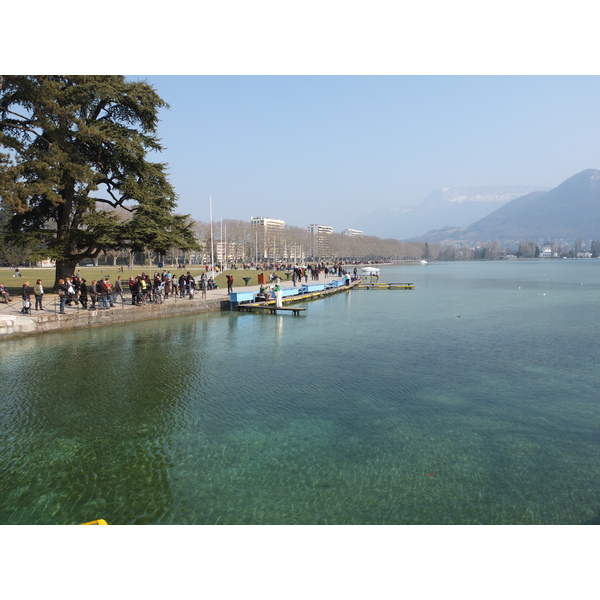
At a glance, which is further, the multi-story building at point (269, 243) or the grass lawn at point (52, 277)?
the multi-story building at point (269, 243)

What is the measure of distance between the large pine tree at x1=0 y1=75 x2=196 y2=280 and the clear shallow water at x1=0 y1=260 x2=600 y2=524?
907 cm

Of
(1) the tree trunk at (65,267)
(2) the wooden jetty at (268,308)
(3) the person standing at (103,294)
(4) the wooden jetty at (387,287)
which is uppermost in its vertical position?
(1) the tree trunk at (65,267)

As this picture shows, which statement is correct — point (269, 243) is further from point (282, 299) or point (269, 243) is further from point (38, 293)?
point (38, 293)

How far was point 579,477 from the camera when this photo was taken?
21.7ft

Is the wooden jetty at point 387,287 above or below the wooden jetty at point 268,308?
above

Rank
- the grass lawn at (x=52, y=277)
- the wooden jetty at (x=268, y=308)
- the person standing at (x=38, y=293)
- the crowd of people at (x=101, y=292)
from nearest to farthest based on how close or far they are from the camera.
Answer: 1. the person standing at (x=38, y=293)
2. the crowd of people at (x=101, y=292)
3. the wooden jetty at (x=268, y=308)
4. the grass lawn at (x=52, y=277)

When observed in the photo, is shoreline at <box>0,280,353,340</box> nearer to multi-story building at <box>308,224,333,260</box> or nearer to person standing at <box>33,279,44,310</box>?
person standing at <box>33,279,44,310</box>

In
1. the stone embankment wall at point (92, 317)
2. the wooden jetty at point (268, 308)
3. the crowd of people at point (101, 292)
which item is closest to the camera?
the stone embankment wall at point (92, 317)

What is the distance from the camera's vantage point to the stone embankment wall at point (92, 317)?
55.2 feet

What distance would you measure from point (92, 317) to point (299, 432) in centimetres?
1453

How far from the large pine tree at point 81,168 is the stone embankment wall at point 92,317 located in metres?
3.64

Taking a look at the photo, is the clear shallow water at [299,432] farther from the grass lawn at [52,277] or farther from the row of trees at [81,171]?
the grass lawn at [52,277]

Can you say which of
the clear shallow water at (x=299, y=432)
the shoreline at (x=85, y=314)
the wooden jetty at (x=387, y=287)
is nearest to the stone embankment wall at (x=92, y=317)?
the shoreline at (x=85, y=314)

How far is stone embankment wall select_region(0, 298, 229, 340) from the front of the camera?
662 inches
